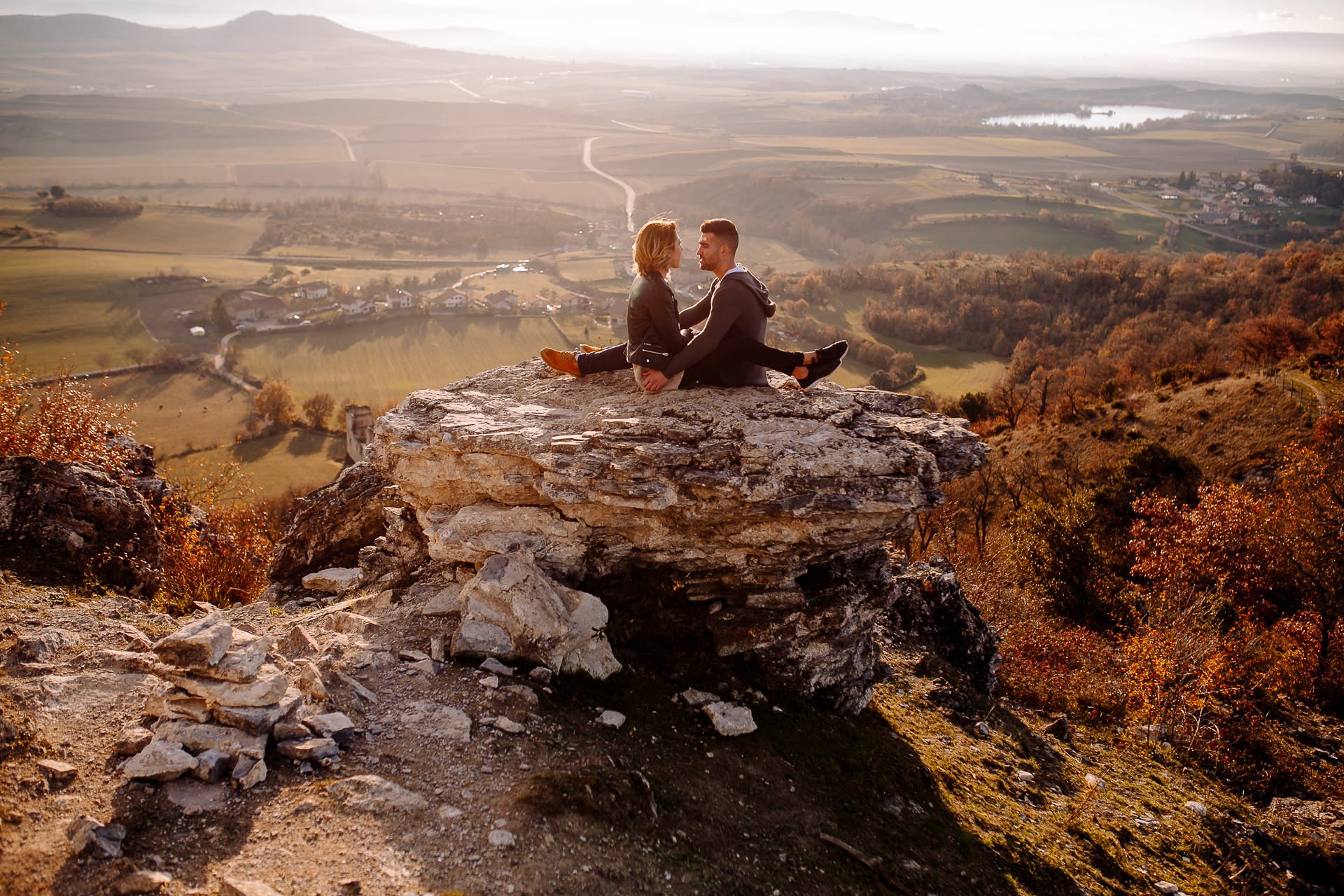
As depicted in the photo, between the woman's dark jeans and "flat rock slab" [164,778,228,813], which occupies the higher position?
the woman's dark jeans

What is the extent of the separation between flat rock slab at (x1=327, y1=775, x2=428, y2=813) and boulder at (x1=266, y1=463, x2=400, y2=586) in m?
9.21

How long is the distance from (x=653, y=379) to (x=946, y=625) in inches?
402

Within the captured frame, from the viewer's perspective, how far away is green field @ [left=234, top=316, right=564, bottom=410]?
2469 inches

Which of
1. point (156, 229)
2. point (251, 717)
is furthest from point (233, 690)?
point (156, 229)

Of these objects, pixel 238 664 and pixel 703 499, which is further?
pixel 703 499

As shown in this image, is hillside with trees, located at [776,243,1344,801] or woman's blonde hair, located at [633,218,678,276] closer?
woman's blonde hair, located at [633,218,678,276]

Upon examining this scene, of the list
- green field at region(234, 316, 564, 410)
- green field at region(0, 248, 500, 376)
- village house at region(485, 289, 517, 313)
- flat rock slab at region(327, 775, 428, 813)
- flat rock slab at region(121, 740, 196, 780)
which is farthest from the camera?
village house at region(485, 289, 517, 313)

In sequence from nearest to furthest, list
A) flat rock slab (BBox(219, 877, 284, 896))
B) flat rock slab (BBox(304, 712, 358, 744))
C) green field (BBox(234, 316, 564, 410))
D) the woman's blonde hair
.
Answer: flat rock slab (BBox(219, 877, 284, 896)), flat rock slab (BBox(304, 712, 358, 744)), the woman's blonde hair, green field (BBox(234, 316, 564, 410))

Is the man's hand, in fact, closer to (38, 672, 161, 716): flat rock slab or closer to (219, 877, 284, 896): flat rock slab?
(38, 672, 161, 716): flat rock slab

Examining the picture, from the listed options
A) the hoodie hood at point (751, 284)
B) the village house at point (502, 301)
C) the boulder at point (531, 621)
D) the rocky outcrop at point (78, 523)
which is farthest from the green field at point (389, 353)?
the boulder at point (531, 621)

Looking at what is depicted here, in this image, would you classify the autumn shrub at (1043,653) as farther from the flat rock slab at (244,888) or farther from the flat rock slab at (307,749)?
the flat rock slab at (244,888)

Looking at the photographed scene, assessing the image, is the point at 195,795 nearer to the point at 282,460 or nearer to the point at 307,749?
the point at 307,749

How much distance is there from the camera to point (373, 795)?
6.80 metres

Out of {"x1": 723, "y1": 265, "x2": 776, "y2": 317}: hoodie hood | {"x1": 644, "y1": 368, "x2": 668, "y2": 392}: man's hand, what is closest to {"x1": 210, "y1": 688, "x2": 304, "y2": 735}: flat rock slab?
{"x1": 644, "y1": 368, "x2": 668, "y2": 392}: man's hand
